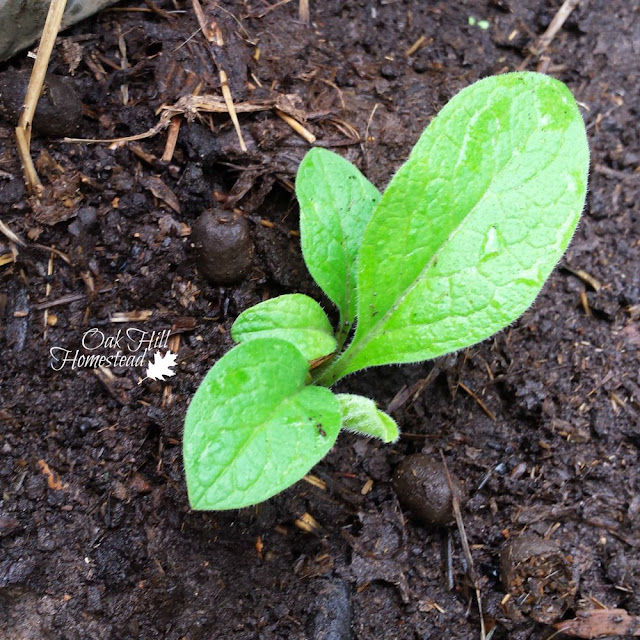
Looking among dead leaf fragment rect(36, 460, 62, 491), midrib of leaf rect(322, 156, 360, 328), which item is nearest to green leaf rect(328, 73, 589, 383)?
midrib of leaf rect(322, 156, 360, 328)

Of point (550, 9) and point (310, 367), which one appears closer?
point (310, 367)

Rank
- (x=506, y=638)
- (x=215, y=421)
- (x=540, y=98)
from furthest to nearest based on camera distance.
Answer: (x=506, y=638), (x=540, y=98), (x=215, y=421)

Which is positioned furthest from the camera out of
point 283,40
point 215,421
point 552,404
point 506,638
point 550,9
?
point 550,9

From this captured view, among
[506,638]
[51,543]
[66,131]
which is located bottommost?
[51,543]

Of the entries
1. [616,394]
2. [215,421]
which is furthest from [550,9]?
[215,421]

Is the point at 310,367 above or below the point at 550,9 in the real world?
below

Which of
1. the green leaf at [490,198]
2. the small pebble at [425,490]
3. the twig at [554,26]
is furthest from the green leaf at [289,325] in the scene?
the twig at [554,26]

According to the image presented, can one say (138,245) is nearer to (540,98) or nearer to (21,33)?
(21,33)
